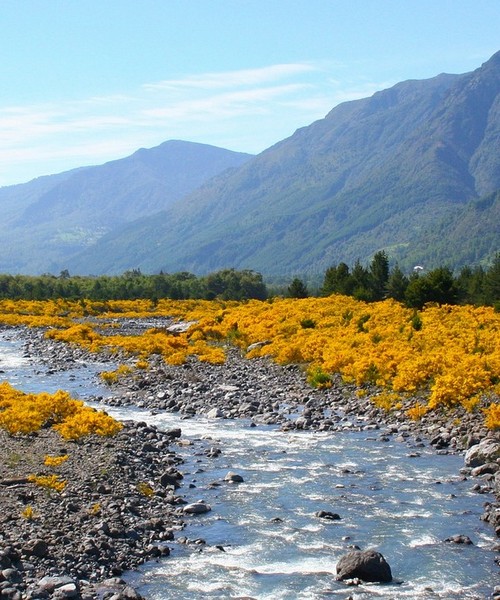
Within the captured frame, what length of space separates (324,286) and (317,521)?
73347 mm

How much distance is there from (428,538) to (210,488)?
6375 mm

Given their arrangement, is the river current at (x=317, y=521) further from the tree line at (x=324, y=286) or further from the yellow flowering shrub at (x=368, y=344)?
the tree line at (x=324, y=286)

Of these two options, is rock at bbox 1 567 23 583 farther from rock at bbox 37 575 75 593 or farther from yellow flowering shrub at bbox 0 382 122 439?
yellow flowering shrub at bbox 0 382 122 439

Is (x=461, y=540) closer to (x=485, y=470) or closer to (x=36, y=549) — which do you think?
(x=485, y=470)

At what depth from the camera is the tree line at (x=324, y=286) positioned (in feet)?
211

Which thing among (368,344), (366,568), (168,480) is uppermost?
(368,344)

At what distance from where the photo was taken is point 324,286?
91312 millimetres

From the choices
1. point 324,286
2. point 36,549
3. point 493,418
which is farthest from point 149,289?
point 36,549

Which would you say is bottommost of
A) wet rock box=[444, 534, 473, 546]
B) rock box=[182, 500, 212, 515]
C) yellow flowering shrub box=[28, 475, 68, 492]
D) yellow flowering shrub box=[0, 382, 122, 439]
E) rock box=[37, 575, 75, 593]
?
wet rock box=[444, 534, 473, 546]

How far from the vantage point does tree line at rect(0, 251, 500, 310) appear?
64.2 metres

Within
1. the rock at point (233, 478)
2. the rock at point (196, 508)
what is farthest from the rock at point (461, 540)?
the rock at point (233, 478)

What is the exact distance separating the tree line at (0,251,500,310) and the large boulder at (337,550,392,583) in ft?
159

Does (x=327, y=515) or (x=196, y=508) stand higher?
(x=196, y=508)

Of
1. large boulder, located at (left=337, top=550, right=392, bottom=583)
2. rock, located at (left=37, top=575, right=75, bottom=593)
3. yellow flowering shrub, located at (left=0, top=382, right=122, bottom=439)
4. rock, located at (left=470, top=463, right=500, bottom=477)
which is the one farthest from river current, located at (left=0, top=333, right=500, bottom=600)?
yellow flowering shrub, located at (left=0, top=382, right=122, bottom=439)
